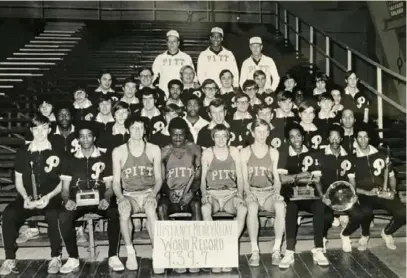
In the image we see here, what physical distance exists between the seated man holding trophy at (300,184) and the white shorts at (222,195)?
0.48 meters

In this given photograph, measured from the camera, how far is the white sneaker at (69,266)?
397cm

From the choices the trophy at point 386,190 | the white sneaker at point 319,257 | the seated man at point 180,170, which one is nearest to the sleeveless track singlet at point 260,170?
the seated man at point 180,170

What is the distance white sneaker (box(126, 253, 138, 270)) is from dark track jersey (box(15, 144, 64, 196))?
0.94 metres

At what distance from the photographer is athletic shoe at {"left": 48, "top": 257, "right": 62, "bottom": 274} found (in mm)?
3960

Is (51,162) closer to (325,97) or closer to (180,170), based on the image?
(180,170)

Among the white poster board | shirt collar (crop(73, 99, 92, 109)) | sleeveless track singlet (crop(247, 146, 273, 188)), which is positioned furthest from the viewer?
shirt collar (crop(73, 99, 92, 109))

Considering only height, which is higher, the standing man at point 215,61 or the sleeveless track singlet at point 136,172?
the standing man at point 215,61

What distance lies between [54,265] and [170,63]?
2.89m

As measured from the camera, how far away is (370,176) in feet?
15.0

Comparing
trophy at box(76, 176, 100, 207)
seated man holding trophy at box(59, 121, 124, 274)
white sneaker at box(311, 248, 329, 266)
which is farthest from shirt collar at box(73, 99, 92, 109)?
white sneaker at box(311, 248, 329, 266)

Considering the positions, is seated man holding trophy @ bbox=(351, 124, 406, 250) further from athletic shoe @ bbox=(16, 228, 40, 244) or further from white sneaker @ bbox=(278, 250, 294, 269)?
athletic shoe @ bbox=(16, 228, 40, 244)

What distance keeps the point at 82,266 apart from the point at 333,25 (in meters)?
8.46

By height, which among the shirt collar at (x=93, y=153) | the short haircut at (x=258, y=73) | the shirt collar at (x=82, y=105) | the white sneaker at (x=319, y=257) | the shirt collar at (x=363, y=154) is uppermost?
the short haircut at (x=258, y=73)

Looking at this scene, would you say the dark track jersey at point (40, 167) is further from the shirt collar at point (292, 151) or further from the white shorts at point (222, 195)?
the shirt collar at point (292, 151)
